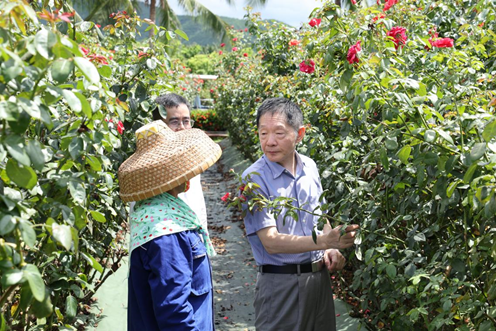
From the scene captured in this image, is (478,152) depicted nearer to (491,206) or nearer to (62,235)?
(491,206)

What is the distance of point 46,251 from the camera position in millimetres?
1692

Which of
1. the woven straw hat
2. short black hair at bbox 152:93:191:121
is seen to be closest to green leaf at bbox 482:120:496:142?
the woven straw hat

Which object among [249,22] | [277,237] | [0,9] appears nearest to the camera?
[0,9]

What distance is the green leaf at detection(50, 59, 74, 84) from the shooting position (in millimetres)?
1053

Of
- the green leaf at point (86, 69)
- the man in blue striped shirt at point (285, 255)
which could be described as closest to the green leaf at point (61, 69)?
the green leaf at point (86, 69)

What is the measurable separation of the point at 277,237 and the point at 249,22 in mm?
5505

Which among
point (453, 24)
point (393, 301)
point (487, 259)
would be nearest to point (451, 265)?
point (487, 259)

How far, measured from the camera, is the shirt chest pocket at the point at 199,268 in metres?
2.09

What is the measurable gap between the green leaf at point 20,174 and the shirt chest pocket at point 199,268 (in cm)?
99

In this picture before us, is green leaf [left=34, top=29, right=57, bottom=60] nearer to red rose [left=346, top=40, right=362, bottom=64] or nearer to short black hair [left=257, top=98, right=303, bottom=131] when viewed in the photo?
red rose [left=346, top=40, right=362, bottom=64]

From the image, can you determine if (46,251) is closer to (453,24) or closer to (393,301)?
(393,301)

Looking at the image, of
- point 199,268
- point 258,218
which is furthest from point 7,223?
point 258,218

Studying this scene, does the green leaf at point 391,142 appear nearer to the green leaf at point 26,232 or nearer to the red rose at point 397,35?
the red rose at point 397,35

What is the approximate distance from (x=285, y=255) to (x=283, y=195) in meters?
0.30
